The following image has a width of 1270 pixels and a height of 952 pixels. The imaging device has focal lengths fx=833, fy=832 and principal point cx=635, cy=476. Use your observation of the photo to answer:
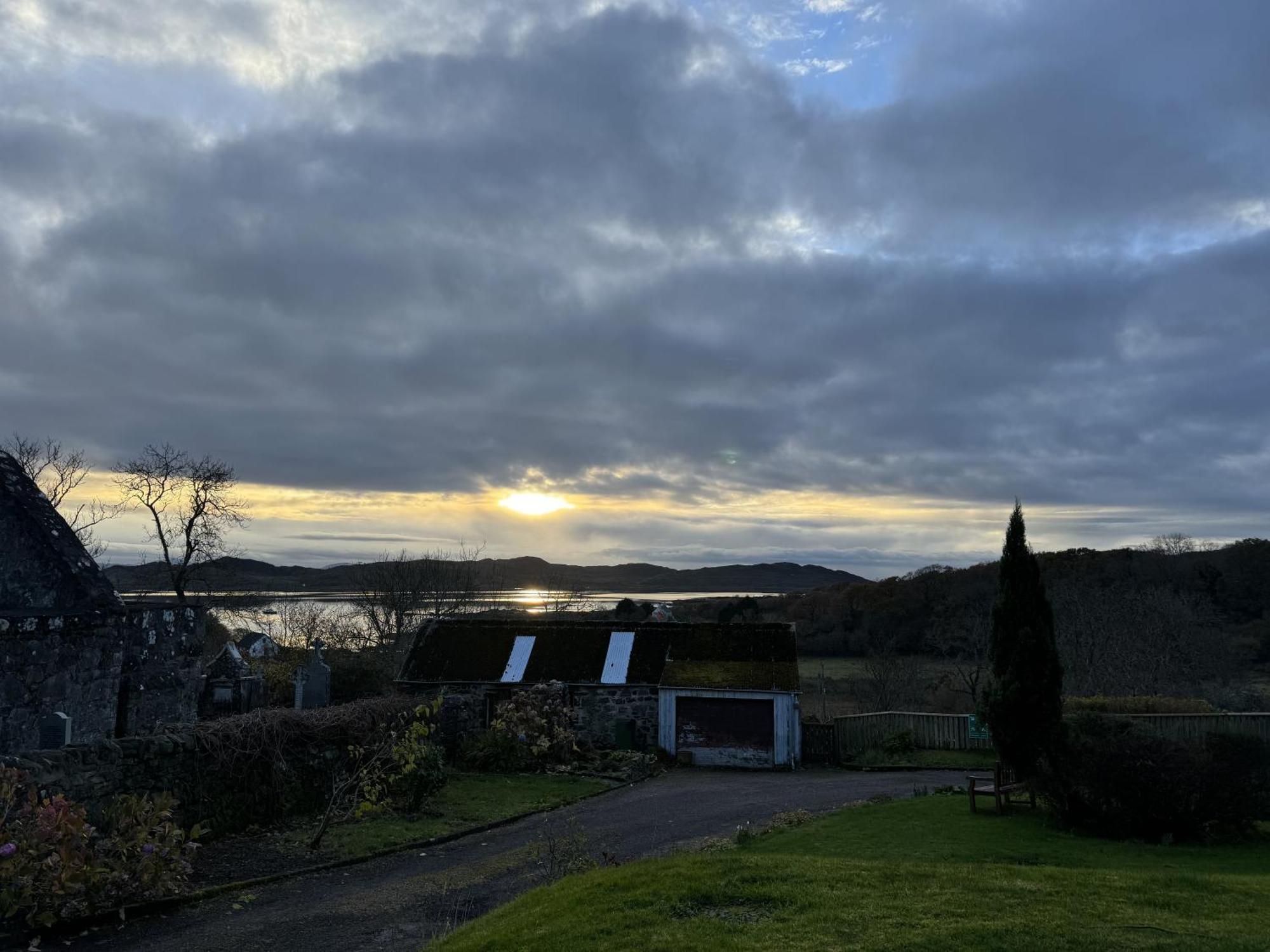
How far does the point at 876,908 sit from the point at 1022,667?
36.1 feet

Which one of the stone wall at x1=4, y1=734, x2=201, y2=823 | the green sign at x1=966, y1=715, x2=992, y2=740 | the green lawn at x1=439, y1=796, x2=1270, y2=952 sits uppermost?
the stone wall at x1=4, y1=734, x2=201, y2=823

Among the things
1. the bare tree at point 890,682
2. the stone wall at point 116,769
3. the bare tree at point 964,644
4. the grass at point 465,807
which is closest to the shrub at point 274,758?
the stone wall at point 116,769

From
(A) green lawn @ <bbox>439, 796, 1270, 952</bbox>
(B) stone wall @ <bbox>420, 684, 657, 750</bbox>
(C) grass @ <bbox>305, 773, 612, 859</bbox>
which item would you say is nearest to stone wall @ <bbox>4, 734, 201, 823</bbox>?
(C) grass @ <bbox>305, 773, 612, 859</bbox>

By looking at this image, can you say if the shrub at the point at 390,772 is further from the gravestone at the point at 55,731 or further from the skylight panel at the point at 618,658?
the skylight panel at the point at 618,658

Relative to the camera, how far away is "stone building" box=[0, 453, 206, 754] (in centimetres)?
1364

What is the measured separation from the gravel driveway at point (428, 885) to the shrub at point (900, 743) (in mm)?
8890

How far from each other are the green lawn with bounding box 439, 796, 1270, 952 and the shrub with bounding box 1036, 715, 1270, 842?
246 centimetres

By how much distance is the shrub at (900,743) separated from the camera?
29.4 meters

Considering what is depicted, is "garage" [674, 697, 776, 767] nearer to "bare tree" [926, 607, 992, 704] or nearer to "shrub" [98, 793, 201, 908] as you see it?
"bare tree" [926, 607, 992, 704]

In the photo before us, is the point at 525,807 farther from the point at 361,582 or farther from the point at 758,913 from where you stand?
the point at 361,582

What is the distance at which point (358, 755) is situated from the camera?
15516 mm

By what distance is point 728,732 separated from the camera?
28.4 meters

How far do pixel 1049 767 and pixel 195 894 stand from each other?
14937 millimetres

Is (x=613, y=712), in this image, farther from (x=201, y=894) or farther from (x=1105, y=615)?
(x=1105, y=615)
